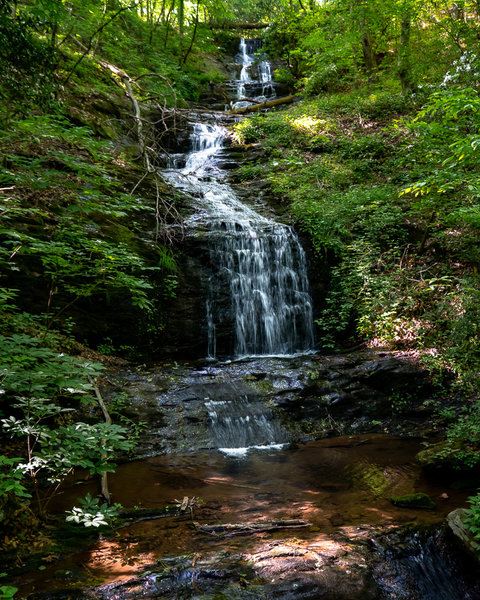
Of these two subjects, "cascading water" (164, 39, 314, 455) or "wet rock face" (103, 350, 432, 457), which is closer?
"wet rock face" (103, 350, 432, 457)

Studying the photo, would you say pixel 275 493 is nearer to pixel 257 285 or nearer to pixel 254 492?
pixel 254 492

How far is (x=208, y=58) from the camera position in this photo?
23562 mm

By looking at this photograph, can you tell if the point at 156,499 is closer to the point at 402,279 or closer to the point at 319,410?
the point at 319,410

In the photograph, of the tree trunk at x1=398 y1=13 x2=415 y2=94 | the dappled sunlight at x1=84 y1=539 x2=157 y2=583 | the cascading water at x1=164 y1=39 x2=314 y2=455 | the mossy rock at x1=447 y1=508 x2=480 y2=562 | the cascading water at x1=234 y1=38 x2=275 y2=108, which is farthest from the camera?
the cascading water at x1=234 y1=38 x2=275 y2=108

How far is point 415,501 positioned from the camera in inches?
158

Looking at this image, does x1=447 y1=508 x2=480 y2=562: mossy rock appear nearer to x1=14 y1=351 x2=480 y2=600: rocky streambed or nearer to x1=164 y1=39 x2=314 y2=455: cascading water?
x1=14 y1=351 x2=480 y2=600: rocky streambed

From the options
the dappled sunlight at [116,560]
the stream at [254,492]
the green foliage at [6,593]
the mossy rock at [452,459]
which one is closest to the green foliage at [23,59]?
the green foliage at [6,593]

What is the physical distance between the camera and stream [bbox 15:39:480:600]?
8.49ft

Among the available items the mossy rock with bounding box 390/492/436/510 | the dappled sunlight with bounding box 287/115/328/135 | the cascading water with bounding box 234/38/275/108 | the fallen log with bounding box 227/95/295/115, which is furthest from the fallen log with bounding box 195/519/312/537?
the cascading water with bounding box 234/38/275/108

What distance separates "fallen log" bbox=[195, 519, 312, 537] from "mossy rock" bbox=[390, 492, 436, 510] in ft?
3.84

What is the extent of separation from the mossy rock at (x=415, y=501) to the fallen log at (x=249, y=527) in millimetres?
1170

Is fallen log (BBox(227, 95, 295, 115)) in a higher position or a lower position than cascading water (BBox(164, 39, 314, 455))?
higher

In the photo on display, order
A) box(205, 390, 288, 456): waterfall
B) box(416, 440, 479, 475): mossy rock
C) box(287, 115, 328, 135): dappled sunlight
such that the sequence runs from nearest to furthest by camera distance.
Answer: box(416, 440, 479, 475): mossy rock, box(205, 390, 288, 456): waterfall, box(287, 115, 328, 135): dappled sunlight

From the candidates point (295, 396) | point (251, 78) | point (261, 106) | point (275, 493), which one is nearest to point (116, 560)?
point (275, 493)
